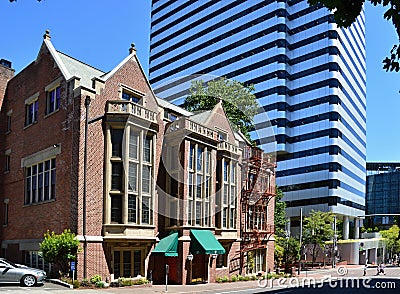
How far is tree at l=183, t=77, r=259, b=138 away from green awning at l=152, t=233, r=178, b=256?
890 inches

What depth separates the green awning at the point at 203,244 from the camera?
1288 inches

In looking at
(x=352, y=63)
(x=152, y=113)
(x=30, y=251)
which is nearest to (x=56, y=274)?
(x=30, y=251)

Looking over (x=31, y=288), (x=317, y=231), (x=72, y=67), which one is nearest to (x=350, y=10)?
(x=31, y=288)

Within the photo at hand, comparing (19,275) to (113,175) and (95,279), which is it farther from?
(113,175)

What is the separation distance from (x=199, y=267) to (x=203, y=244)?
2840 mm

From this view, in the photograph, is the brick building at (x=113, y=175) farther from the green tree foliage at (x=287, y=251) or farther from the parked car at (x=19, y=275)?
the green tree foliage at (x=287, y=251)

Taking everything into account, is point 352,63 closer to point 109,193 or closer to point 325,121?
point 325,121

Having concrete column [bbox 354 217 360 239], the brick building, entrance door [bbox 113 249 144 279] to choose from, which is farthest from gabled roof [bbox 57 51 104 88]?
concrete column [bbox 354 217 360 239]

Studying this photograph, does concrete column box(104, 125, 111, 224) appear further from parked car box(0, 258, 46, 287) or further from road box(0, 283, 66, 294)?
parked car box(0, 258, 46, 287)

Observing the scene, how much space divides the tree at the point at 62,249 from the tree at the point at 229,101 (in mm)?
28503

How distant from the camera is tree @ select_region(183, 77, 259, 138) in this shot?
175 ft

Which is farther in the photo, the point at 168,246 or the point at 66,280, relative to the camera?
the point at 168,246

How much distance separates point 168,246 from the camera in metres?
31.5

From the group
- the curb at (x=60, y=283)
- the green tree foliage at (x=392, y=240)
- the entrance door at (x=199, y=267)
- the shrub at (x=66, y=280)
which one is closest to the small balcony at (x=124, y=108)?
the shrub at (x=66, y=280)
